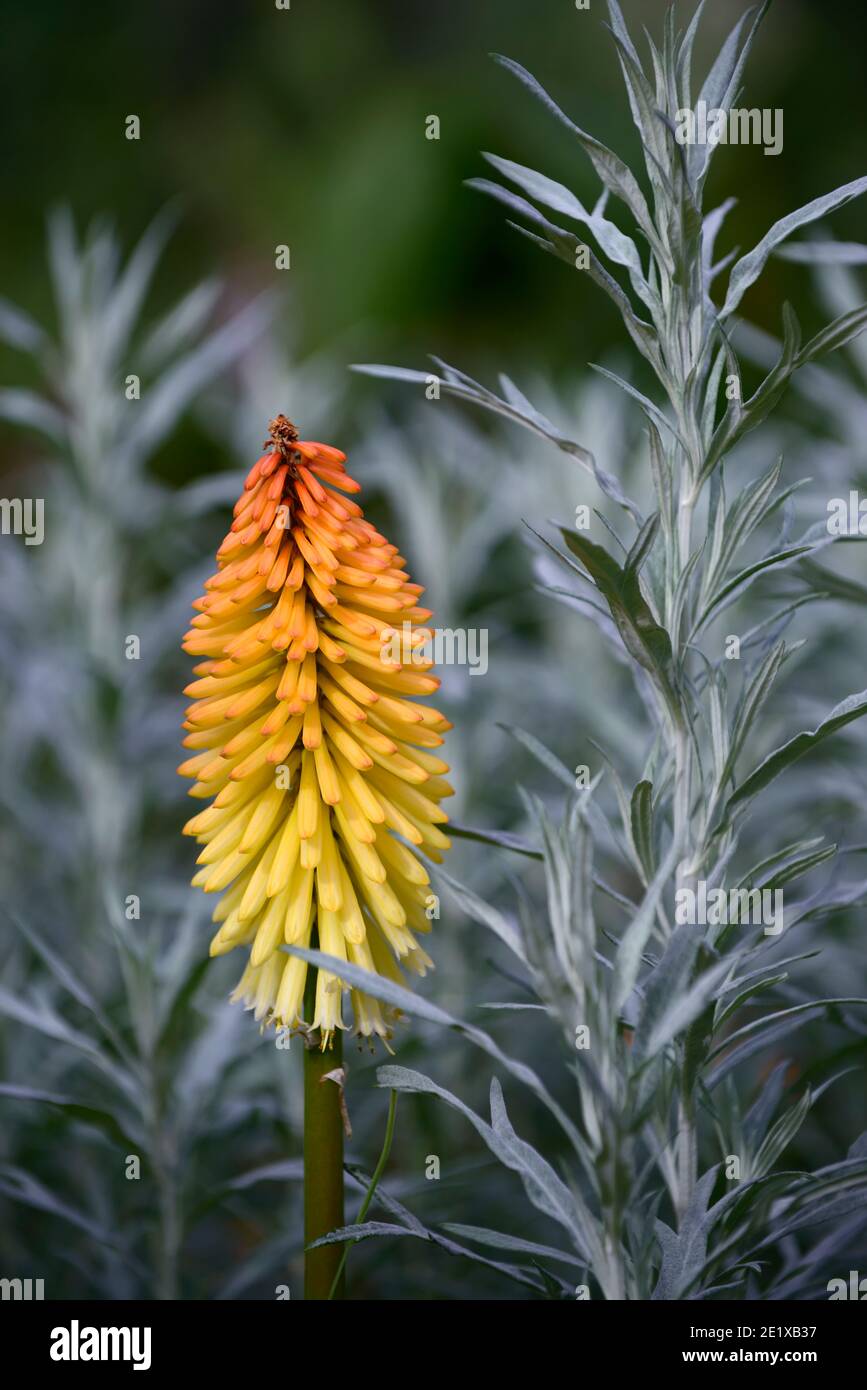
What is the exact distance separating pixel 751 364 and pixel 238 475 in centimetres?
279

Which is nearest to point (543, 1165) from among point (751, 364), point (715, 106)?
point (715, 106)

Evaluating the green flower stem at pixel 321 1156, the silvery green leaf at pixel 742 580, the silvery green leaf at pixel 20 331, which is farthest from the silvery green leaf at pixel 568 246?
the silvery green leaf at pixel 20 331

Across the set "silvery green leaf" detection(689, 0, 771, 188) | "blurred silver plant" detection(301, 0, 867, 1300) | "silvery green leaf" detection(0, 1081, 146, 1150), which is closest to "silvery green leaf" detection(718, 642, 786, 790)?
"blurred silver plant" detection(301, 0, 867, 1300)

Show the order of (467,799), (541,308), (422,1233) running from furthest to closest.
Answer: (541,308) < (467,799) < (422,1233)

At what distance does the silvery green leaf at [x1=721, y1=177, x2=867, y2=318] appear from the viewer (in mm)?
1065

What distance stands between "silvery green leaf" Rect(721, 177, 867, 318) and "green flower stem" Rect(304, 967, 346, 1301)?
72cm

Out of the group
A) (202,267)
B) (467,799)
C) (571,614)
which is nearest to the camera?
(467,799)

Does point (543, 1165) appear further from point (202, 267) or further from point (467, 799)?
point (202, 267)

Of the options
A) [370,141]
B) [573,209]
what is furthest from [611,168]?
[370,141]

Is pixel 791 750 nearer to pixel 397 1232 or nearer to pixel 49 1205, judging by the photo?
pixel 397 1232

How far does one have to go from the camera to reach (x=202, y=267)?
542 cm

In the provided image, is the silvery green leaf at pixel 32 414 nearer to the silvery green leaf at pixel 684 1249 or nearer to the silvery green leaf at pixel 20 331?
the silvery green leaf at pixel 20 331

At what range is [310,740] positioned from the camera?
3.62ft
